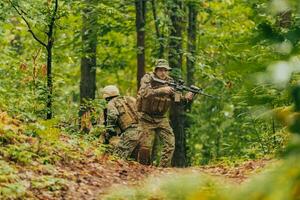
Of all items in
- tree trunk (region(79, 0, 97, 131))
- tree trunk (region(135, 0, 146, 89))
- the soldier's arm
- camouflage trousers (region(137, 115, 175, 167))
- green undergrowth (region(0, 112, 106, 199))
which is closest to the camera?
green undergrowth (region(0, 112, 106, 199))

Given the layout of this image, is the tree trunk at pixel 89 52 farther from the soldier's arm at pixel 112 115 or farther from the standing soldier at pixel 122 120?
the soldier's arm at pixel 112 115

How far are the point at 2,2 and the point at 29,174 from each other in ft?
13.5

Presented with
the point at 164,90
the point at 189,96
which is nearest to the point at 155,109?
the point at 164,90

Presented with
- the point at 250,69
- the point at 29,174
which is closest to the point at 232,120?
the point at 29,174

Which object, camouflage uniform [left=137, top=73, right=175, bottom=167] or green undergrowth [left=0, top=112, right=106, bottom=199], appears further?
camouflage uniform [left=137, top=73, right=175, bottom=167]

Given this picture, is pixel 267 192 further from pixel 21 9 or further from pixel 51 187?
pixel 21 9

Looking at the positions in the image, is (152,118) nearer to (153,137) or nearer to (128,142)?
(153,137)

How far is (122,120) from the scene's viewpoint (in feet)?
43.3

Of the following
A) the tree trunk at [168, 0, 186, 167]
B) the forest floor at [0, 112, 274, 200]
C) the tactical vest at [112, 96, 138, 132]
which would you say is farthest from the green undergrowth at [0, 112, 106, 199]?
the tree trunk at [168, 0, 186, 167]

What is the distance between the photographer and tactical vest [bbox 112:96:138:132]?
43.3ft

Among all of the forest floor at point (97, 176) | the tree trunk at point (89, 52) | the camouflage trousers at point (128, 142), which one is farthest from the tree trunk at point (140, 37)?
the forest floor at point (97, 176)

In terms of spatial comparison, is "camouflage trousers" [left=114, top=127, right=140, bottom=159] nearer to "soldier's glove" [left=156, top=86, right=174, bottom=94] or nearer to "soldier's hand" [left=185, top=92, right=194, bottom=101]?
"soldier's glove" [left=156, top=86, right=174, bottom=94]

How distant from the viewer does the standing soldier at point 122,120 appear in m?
12.9

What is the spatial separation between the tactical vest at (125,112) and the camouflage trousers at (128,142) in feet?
0.42
